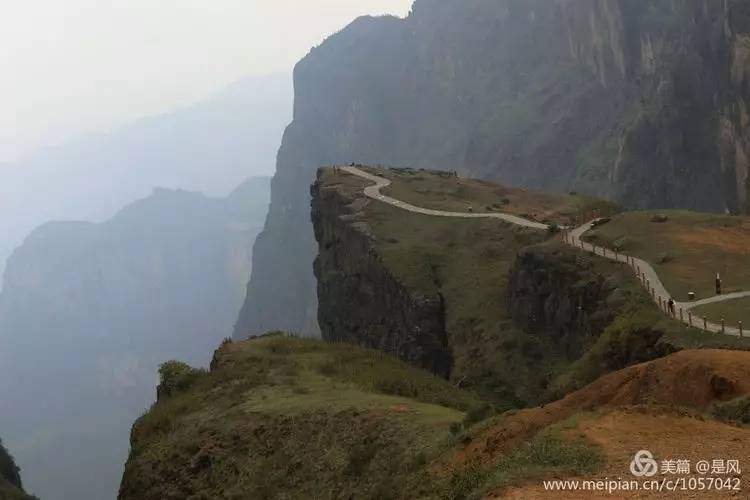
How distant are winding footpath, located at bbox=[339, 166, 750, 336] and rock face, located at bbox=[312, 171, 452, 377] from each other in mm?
7127

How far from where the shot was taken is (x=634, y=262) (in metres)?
47.3

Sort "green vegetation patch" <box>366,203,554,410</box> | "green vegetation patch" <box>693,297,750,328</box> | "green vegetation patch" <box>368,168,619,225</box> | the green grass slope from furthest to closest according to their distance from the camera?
1. "green vegetation patch" <box>368,168,619,225</box>
2. "green vegetation patch" <box>366,203,554,410</box>
3. "green vegetation patch" <box>693,297,750,328</box>
4. the green grass slope

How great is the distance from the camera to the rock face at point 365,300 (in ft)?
207

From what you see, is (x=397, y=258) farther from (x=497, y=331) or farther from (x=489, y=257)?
(x=497, y=331)

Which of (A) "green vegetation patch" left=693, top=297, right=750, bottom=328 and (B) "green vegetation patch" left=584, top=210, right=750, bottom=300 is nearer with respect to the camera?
(A) "green vegetation patch" left=693, top=297, right=750, bottom=328

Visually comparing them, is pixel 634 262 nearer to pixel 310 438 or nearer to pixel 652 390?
pixel 652 390

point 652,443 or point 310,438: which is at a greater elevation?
point 652,443

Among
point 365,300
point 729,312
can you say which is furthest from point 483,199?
point 729,312

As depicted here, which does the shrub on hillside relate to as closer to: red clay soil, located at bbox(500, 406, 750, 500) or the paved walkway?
red clay soil, located at bbox(500, 406, 750, 500)

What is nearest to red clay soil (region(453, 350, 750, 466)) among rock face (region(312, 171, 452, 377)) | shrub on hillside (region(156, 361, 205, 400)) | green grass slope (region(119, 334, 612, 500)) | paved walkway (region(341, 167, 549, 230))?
green grass slope (region(119, 334, 612, 500))

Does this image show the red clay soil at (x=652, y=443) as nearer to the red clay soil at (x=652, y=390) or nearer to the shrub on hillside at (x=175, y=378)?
the red clay soil at (x=652, y=390)

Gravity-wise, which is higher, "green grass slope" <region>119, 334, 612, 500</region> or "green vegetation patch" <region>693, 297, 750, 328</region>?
"green vegetation patch" <region>693, 297, 750, 328</region>

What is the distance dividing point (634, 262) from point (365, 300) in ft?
117

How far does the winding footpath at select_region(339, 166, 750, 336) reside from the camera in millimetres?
34062
